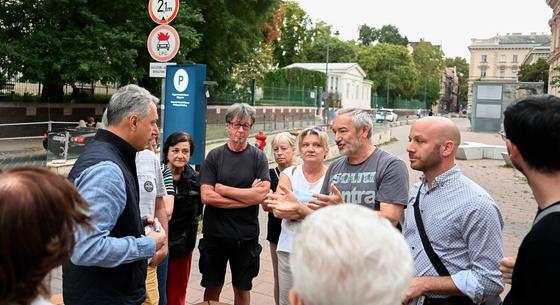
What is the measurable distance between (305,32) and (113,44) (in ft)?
193

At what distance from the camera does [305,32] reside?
75.8 metres

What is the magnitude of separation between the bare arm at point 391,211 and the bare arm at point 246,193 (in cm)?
138

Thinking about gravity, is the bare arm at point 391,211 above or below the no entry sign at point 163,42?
below

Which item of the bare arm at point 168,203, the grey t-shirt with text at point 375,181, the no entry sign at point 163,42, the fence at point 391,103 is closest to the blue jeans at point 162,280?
the bare arm at point 168,203

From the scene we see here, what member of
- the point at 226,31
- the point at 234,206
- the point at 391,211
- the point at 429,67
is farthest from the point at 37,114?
the point at 429,67

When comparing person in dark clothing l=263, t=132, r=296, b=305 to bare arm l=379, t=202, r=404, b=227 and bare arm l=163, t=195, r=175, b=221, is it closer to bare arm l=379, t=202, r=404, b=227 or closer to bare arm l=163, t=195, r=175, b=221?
bare arm l=163, t=195, r=175, b=221

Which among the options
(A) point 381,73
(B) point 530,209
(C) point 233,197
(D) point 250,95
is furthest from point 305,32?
(C) point 233,197

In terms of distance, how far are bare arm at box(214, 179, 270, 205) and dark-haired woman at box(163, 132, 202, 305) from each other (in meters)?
0.34

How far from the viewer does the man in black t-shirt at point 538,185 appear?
5.89 feet

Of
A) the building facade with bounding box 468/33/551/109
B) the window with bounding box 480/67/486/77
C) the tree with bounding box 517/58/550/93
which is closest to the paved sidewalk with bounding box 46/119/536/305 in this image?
the tree with bounding box 517/58/550/93

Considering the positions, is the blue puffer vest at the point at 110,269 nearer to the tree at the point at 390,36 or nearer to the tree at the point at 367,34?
the tree at the point at 390,36

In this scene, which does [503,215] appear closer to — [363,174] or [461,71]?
[363,174]

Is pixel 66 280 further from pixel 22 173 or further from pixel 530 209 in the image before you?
pixel 530 209

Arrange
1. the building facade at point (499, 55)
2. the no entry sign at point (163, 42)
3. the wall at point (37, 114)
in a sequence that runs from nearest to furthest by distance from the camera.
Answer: the no entry sign at point (163, 42) → the wall at point (37, 114) → the building facade at point (499, 55)
